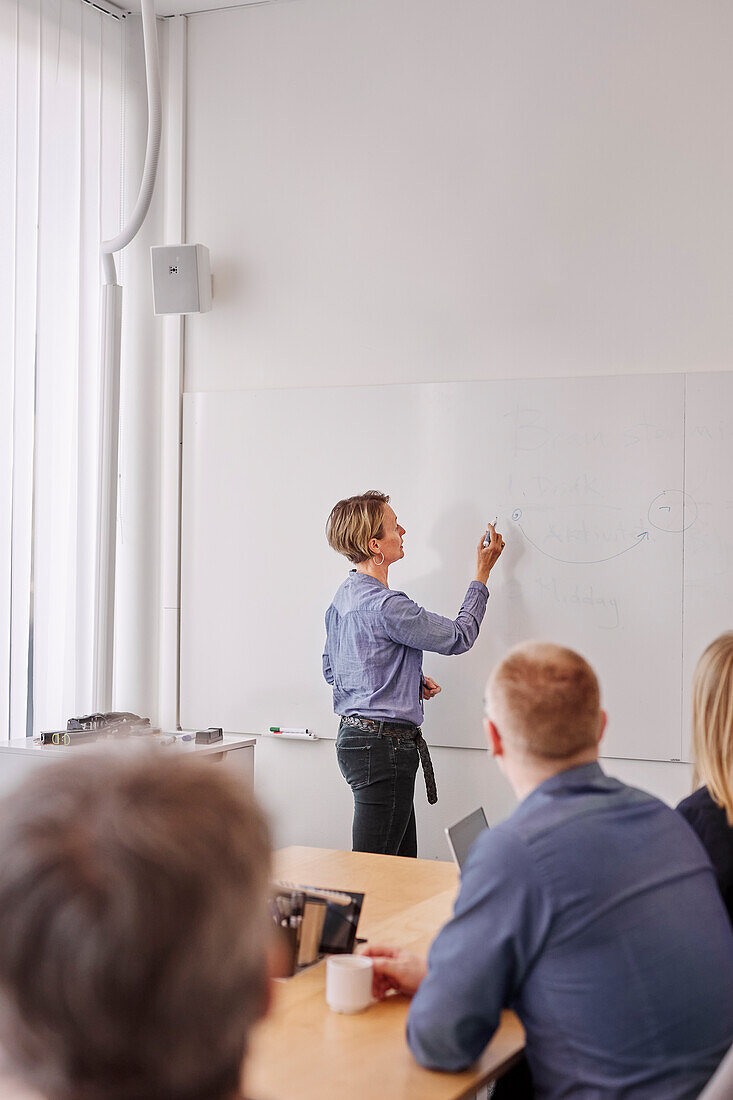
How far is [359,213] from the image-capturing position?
4016 mm

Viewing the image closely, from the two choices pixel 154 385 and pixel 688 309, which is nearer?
pixel 688 309

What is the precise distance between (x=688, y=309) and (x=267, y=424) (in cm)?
157

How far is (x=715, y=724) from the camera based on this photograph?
2004 mm

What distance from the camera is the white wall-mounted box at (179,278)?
Result: 412 centimetres

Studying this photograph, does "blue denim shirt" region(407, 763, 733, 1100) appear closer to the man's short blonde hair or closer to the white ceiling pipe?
the man's short blonde hair

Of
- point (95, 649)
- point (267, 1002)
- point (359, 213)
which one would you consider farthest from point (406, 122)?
point (267, 1002)

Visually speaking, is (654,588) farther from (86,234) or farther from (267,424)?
(86,234)

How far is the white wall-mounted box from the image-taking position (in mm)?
4121

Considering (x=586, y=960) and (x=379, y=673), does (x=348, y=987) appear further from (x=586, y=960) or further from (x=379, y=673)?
(x=379, y=673)

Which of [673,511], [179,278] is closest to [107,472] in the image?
[179,278]

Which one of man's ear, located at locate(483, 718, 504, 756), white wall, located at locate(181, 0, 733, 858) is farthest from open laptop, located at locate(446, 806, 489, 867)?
white wall, located at locate(181, 0, 733, 858)

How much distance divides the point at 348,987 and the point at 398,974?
9cm

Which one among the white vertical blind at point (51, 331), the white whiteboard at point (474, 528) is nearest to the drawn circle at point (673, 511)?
the white whiteboard at point (474, 528)

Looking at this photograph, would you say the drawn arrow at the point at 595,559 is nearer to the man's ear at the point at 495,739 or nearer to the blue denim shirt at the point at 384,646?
the blue denim shirt at the point at 384,646
